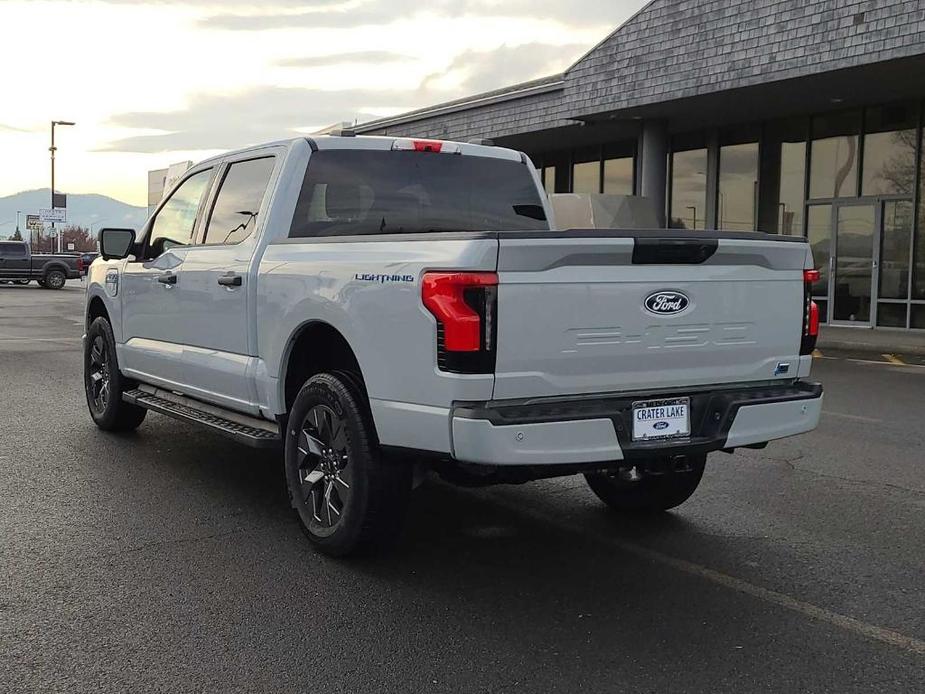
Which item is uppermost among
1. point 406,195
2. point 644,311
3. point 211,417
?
point 406,195

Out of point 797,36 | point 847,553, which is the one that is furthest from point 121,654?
point 797,36

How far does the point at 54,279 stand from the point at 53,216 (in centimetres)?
1771

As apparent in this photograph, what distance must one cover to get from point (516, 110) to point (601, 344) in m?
19.8

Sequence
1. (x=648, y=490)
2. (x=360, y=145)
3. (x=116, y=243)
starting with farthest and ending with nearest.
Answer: (x=116, y=243), (x=360, y=145), (x=648, y=490)

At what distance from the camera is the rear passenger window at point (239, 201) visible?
18.6ft

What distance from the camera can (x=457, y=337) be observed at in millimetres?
3869

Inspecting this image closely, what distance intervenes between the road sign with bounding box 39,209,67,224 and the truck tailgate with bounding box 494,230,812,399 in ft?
185

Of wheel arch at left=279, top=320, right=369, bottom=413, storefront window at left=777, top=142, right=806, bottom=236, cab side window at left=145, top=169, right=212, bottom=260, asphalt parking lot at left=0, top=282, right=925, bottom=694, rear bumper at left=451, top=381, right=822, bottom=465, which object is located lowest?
asphalt parking lot at left=0, top=282, right=925, bottom=694

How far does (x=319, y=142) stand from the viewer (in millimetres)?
5613

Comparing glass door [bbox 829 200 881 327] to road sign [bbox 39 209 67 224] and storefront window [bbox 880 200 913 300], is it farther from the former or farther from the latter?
road sign [bbox 39 209 67 224]

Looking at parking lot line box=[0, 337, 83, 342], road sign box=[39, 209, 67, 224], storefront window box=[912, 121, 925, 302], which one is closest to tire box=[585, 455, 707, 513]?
parking lot line box=[0, 337, 83, 342]


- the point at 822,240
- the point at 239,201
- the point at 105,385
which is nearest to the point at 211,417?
the point at 239,201

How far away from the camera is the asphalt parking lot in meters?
3.47

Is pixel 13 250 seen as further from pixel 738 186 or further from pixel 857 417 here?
pixel 857 417
